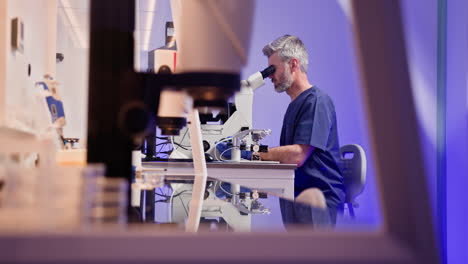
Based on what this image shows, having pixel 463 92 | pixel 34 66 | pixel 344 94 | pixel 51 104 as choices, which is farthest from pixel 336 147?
pixel 344 94

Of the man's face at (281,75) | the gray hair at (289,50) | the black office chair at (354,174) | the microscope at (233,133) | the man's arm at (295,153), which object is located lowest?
the black office chair at (354,174)

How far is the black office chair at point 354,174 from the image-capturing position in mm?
2832

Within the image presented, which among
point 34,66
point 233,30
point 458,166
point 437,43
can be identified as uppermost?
point 437,43

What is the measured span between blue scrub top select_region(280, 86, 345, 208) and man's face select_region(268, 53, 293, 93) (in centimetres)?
18

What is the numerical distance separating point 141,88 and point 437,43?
166 inches

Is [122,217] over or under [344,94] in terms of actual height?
under

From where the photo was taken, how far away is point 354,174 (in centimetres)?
290

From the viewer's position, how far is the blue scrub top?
282 centimetres

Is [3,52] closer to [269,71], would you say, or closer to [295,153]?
[295,153]

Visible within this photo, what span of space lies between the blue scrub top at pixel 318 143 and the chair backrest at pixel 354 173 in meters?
0.07

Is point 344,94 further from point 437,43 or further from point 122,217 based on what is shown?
point 122,217

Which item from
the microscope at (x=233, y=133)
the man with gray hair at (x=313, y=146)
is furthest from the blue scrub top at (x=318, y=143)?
the microscope at (x=233, y=133)

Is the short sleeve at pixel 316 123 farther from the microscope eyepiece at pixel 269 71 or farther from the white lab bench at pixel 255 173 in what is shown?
the microscope eyepiece at pixel 269 71

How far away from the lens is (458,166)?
3906 mm
